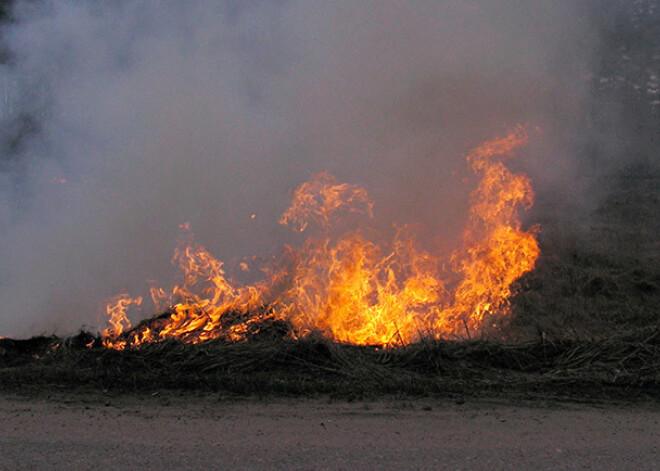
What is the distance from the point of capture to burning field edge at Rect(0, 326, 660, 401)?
4.76 m

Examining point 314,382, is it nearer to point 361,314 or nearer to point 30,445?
point 361,314

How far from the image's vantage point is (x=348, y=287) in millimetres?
6664

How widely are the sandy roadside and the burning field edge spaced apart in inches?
9.7

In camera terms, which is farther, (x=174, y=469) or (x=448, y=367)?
(x=448, y=367)

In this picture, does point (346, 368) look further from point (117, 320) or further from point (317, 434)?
point (117, 320)

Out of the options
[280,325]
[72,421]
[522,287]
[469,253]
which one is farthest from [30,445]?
[522,287]

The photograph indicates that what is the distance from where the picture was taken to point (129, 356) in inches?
211

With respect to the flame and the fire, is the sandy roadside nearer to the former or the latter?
the flame

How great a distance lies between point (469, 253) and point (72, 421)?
510 cm

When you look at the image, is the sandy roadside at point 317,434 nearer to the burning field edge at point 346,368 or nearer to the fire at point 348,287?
the burning field edge at point 346,368

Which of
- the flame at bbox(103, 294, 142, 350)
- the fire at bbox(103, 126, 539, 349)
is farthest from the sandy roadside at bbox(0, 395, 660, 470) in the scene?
the fire at bbox(103, 126, 539, 349)

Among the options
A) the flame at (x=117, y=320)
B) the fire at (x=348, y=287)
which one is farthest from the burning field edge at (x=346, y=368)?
the fire at (x=348, y=287)

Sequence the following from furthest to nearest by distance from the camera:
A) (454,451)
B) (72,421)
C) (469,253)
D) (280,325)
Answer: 1. (469,253)
2. (280,325)
3. (72,421)
4. (454,451)

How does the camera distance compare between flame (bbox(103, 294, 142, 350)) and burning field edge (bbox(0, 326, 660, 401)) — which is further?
flame (bbox(103, 294, 142, 350))
